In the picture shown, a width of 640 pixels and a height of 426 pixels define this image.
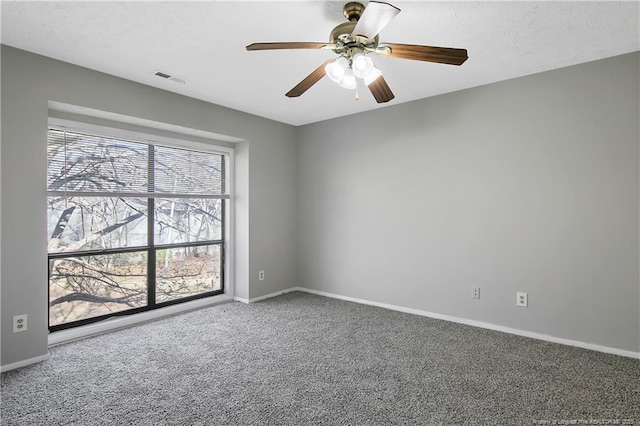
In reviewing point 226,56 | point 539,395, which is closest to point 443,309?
point 539,395

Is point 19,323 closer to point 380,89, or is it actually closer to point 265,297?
point 265,297

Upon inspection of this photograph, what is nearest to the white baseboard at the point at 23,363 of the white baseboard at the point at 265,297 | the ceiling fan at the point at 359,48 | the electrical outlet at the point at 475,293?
the white baseboard at the point at 265,297

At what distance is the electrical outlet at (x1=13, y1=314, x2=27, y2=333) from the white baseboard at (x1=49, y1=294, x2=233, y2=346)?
436mm

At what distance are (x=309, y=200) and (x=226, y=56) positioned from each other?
242 centimetres

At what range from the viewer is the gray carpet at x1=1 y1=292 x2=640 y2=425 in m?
2.01

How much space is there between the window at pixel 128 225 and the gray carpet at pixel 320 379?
1.47ft

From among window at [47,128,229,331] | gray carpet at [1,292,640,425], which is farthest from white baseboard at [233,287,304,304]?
gray carpet at [1,292,640,425]

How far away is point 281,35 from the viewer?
8.01ft

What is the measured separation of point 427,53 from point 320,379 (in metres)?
2.13

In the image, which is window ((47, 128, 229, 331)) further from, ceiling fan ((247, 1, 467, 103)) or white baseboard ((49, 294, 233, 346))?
ceiling fan ((247, 1, 467, 103))

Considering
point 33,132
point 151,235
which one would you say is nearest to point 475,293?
point 151,235

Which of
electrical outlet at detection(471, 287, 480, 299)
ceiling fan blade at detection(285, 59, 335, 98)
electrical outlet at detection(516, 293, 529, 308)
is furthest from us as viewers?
electrical outlet at detection(471, 287, 480, 299)

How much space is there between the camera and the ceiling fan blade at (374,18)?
1.69 m

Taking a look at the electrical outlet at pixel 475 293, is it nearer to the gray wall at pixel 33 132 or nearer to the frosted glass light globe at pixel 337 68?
the frosted glass light globe at pixel 337 68
